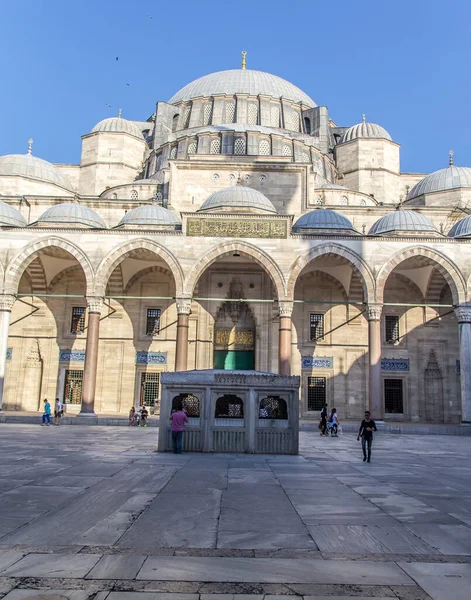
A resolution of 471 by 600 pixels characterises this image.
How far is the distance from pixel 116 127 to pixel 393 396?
60.6ft

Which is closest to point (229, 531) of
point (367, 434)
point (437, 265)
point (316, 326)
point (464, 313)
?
point (367, 434)

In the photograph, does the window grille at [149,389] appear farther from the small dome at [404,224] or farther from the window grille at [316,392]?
the small dome at [404,224]

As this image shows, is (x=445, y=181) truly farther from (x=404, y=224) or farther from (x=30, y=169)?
(x=30, y=169)

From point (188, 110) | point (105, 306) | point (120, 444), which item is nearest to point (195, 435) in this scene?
point (120, 444)

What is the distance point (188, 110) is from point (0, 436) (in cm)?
2242

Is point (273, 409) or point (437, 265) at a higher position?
point (437, 265)

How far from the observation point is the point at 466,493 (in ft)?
19.0

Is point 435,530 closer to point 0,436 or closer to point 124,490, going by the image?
point 124,490

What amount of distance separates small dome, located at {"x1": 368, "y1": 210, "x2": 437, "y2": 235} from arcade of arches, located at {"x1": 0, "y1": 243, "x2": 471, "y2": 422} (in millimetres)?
1304

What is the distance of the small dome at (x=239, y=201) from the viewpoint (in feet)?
62.0

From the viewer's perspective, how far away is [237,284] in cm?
2072

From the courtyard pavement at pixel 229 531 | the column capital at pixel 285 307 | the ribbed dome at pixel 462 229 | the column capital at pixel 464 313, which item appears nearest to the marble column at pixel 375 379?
the column capital at pixel 464 313

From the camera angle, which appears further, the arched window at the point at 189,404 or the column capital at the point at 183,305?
the column capital at the point at 183,305

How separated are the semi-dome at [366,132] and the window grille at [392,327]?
10.5m
